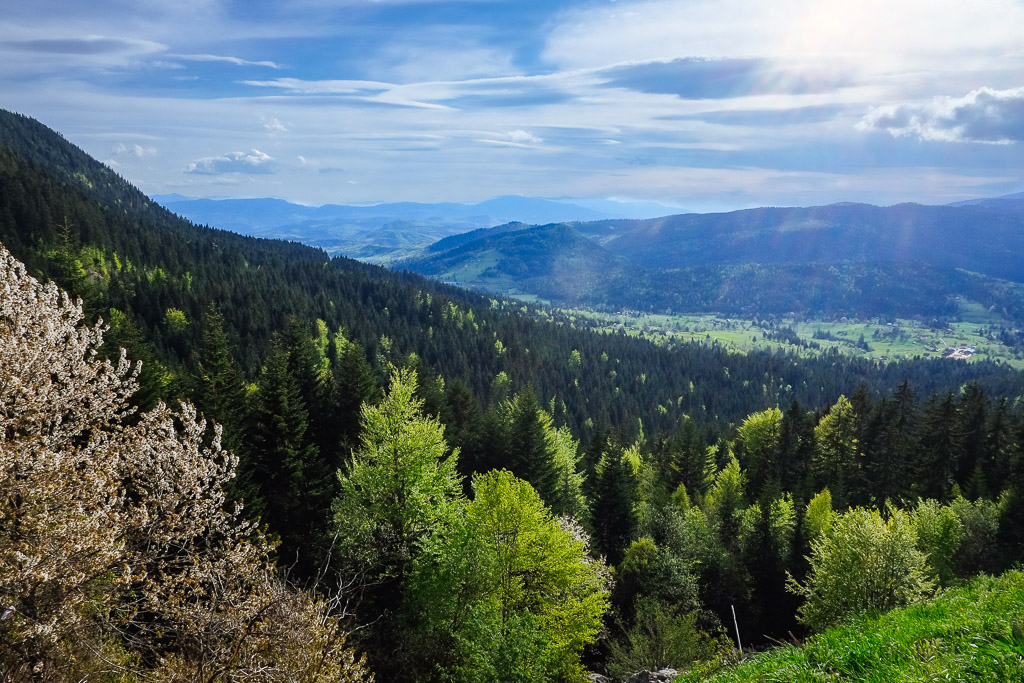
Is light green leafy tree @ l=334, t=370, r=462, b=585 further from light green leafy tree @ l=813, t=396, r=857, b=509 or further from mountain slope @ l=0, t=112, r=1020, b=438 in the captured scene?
mountain slope @ l=0, t=112, r=1020, b=438

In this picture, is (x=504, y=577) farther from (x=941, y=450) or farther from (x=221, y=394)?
(x=941, y=450)

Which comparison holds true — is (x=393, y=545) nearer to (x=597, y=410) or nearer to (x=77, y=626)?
(x=77, y=626)

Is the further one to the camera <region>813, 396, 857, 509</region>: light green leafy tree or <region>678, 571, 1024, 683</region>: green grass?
<region>813, 396, 857, 509</region>: light green leafy tree

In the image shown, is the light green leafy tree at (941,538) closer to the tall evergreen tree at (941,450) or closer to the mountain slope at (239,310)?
→ the tall evergreen tree at (941,450)

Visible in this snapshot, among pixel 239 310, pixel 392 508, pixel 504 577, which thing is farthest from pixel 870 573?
pixel 239 310

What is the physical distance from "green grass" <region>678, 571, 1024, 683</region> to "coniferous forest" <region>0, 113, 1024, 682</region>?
1.14m

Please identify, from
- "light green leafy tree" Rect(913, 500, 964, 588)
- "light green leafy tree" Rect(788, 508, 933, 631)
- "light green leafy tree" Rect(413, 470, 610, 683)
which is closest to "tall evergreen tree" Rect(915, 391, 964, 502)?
"light green leafy tree" Rect(913, 500, 964, 588)

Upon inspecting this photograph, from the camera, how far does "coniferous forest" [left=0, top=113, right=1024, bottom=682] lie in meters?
13.5

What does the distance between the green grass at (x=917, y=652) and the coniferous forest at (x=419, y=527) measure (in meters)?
1.14

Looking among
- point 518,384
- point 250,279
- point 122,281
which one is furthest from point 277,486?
point 250,279

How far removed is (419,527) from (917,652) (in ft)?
73.5

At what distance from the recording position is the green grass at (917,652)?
30.3 ft

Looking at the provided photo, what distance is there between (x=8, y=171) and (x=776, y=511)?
189622 mm

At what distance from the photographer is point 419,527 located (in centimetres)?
2881
